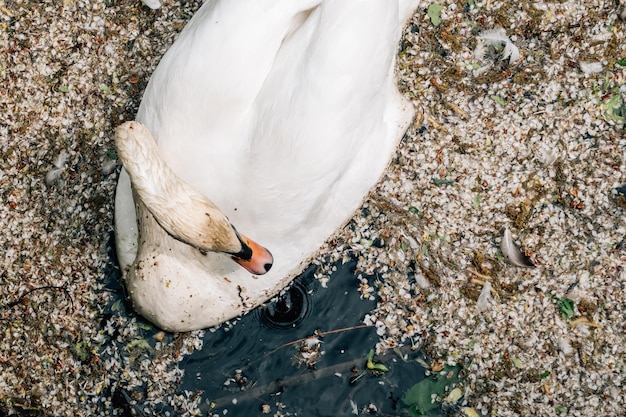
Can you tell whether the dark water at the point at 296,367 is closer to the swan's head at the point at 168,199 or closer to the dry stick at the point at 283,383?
the dry stick at the point at 283,383

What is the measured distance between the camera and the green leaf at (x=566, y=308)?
4.02 metres

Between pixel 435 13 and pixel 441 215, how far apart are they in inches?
50.6

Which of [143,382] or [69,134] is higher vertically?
[69,134]

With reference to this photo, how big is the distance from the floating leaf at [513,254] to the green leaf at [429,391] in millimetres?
715

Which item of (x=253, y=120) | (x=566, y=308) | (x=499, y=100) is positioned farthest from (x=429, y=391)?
(x=253, y=120)

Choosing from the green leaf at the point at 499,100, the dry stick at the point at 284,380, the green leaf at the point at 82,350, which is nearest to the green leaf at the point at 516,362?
the dry stick at the point at 284,380

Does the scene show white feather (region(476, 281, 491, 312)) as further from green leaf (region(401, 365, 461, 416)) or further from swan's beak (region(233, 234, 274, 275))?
swan's beak (region(233, 234, 274, 275))

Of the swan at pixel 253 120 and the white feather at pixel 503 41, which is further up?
the swan at pixel 253 120

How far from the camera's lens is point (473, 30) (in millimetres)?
4262

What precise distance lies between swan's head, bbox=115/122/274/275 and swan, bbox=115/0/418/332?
11 millimetres

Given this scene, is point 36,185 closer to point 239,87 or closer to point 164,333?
point 164,333

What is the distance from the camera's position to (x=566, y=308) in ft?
13.2

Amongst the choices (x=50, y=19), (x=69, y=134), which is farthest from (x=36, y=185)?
(x=50, y=19)

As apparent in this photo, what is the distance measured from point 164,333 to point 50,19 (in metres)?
2.11
